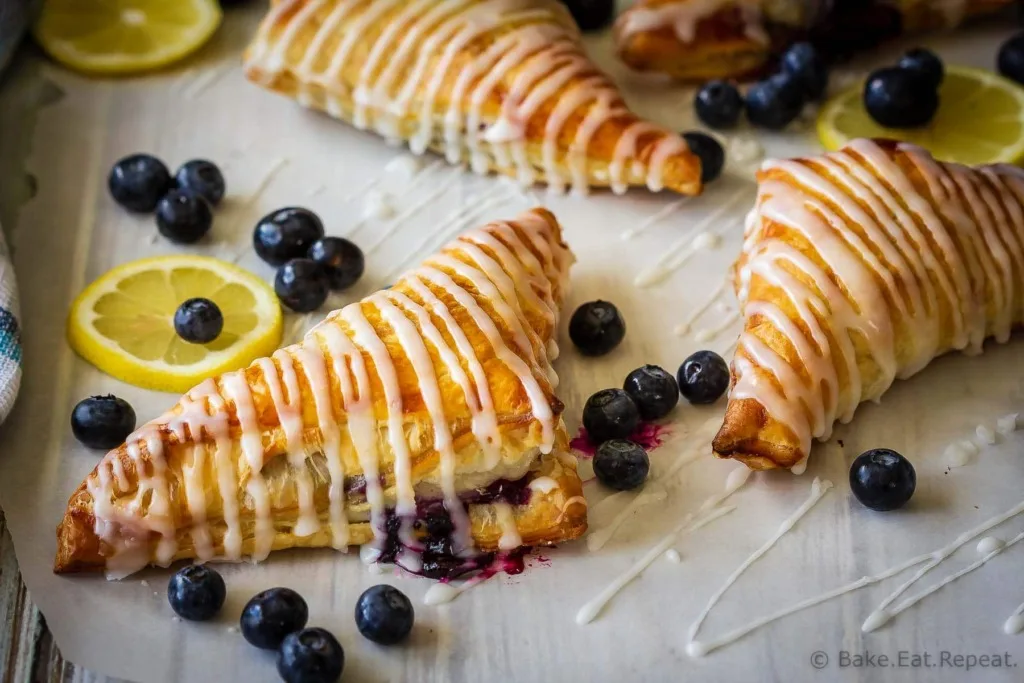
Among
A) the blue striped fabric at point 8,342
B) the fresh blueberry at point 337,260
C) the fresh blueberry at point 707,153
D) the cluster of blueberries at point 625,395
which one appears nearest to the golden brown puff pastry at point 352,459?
the cluster of blueberries at point 625,395

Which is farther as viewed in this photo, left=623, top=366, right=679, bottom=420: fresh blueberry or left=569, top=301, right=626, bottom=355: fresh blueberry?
left=569, top=301, right=626, bottom=355: fresh blueberry

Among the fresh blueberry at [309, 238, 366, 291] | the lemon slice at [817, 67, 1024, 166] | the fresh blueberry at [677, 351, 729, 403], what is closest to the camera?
the fresh blueberry at [677, 351, 729, 403]

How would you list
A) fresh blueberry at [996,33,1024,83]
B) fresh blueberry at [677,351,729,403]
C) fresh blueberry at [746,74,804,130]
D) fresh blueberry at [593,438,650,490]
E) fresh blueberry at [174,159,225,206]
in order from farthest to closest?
fresh blueberry at [996,33,1024,83] → fresh blueberry at [746,74,804,130] → fresh blueberry at [174,159,225,206] → fresh blueberry at [677,351,729,403] → fresh blueberry at [593,438,650,490]

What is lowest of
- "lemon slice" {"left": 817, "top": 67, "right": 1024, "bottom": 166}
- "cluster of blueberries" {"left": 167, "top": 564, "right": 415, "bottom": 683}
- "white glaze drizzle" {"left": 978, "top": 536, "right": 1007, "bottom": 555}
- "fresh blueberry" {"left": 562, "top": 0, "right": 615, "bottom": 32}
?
"cluster of blueberries" {"left": 167, "top": 564, "right": 415, "bottom": 683}

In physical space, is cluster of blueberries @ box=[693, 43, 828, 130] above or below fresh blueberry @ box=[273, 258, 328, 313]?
above

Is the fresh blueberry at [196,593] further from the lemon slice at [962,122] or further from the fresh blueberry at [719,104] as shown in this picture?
the lemon slice at [962,122]

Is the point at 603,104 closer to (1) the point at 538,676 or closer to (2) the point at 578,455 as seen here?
(2) the point at 578,455

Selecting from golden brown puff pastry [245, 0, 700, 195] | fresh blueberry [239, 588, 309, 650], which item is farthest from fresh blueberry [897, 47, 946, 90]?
fresh blueberry [239, 588, 309, 650]

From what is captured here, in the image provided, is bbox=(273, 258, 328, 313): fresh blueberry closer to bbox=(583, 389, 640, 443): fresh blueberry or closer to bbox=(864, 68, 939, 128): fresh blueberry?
bbox=(583, 389, 640, 443): fresh blueberry
